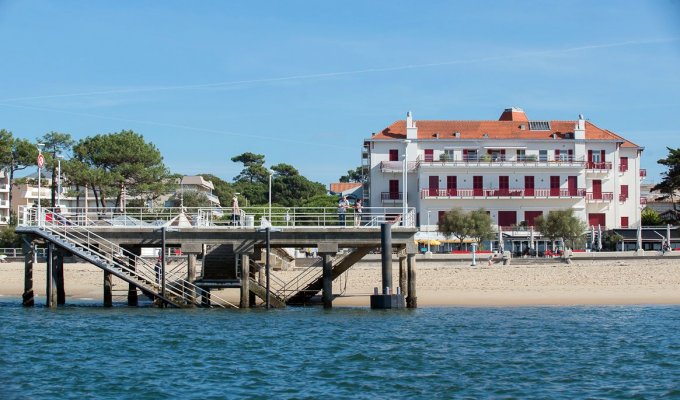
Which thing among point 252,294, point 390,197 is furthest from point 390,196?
point 252,294

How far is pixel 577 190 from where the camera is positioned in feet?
251

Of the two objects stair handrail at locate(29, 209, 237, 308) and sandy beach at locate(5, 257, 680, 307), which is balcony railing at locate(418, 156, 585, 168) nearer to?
sandy beach at locate(5, 257, 680, 307)

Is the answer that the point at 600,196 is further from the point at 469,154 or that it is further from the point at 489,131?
the point at 469,154

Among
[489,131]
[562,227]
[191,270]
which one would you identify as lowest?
[191,270]

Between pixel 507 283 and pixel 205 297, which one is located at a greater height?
pixel 507 283

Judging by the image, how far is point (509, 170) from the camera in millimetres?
75938

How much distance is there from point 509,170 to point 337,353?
163 feet

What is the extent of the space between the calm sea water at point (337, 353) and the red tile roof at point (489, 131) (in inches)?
1526

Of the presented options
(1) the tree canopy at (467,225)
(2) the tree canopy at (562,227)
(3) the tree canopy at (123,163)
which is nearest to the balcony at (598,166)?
(2) the tree canopy at (562,227)

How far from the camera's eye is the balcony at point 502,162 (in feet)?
248

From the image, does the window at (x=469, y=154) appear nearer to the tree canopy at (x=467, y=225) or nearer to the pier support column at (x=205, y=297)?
the tree canopy at (x=467, y=225)

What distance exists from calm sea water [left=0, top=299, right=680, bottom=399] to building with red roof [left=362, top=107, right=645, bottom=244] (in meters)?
36.2

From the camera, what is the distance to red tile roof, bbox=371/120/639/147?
77562 millimetres

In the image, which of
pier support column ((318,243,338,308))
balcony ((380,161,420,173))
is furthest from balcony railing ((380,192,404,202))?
pier support column ((318,243,338,308))
